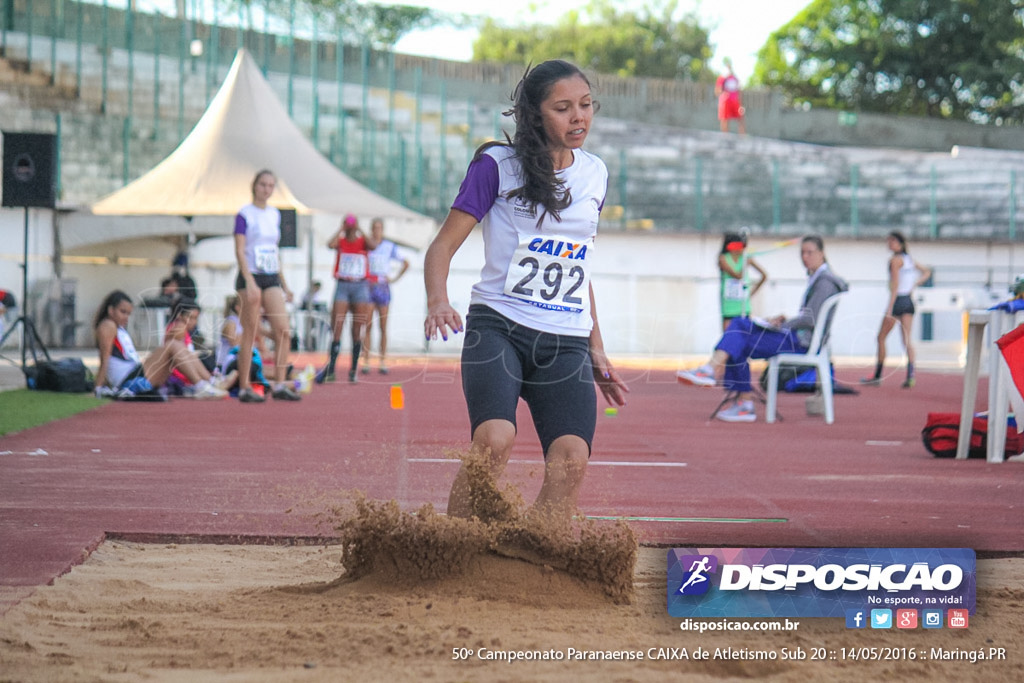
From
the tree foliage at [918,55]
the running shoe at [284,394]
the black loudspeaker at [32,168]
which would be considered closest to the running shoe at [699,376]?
the running shoe at [284,394]

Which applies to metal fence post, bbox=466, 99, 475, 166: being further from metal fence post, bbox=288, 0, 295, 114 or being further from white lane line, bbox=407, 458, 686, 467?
white lane line, bbox=407, 458, 686, 467

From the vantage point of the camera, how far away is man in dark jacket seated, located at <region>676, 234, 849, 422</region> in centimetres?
1054

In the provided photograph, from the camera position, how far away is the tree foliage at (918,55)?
1763 inches

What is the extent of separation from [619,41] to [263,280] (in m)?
57.4

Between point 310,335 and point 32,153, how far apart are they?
26.8 ft

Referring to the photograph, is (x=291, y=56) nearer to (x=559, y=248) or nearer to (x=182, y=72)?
(x=182, y=72)

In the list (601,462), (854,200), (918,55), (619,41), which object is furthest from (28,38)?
(619,41)

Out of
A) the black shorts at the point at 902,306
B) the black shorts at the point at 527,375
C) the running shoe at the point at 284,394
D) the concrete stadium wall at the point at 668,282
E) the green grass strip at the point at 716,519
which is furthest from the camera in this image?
the concrete stadium wall at the point at 668,282

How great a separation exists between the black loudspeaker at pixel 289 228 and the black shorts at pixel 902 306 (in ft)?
25.0

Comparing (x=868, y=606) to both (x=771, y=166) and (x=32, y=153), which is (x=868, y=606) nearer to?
(x=32, y=153)

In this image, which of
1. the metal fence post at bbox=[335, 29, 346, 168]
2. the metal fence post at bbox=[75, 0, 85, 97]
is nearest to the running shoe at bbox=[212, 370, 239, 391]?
the metal fence post at bbox=[335, 29, 346, 168]

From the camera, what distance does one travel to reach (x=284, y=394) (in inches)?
470

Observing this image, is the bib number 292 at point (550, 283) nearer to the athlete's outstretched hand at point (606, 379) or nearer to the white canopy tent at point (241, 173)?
the athlete's outstretched hand at point (606, 379)

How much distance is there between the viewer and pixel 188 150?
16.7 metres
